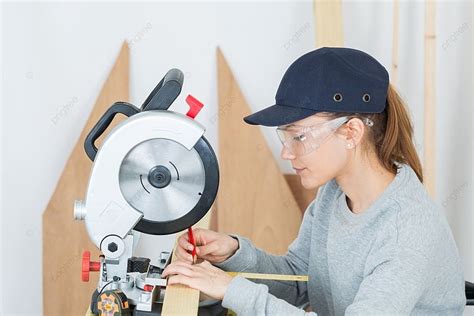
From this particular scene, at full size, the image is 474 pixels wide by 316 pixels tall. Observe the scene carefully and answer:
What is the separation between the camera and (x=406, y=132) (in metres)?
1.72

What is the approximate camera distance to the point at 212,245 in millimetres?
1833

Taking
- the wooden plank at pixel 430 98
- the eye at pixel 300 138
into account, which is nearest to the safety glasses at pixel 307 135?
the eye at pixel 300 138

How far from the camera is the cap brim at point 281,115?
1.59 metres

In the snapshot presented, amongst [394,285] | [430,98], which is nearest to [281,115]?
[394,285]

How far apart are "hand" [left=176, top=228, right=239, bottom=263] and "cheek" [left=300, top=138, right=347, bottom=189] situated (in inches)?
11.0

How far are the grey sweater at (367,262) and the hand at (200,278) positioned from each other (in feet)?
0.07

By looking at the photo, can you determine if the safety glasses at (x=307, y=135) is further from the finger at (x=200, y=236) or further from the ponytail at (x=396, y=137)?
the finger at (x=200, y=236)

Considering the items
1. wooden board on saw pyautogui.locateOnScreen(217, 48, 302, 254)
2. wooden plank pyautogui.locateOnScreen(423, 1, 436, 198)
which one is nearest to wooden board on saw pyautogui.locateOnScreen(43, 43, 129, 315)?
wooden board on saw pyautogui.locateOnScreen(217, 48, 302, 254)

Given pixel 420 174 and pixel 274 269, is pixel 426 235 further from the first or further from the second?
pixel 274 269

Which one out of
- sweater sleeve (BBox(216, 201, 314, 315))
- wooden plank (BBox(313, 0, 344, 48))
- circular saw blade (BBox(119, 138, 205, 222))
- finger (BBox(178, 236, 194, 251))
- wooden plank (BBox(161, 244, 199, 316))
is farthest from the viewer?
wooden plank (BBox(313, 0, 344, 48))

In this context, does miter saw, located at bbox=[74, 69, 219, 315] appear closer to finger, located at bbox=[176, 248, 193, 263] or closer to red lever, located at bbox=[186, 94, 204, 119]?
red lever, located at bbox=[186, 94, 204, 119]

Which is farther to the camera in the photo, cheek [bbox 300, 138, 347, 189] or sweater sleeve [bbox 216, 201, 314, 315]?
sweater sleeve [bbox 216, 201, 314, 315]

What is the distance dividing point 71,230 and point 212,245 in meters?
1.23

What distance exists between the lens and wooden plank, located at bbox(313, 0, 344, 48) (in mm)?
2664
